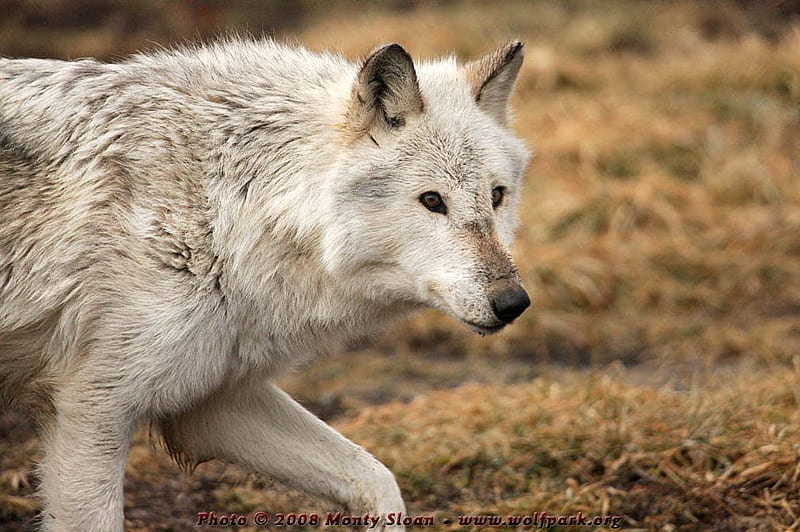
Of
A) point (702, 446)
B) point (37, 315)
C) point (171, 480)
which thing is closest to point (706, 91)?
point (702, 446)

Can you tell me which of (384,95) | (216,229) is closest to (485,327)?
(384,95)

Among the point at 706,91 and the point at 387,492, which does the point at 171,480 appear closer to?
the point at 387,492

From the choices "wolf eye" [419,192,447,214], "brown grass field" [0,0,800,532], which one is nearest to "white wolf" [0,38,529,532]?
"wolf eye" [419,192,447,214]

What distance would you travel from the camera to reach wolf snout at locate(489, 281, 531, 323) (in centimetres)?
354

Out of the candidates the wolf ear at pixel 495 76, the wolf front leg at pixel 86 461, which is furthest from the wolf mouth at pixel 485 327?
the wolf front leg at pixel 86 461

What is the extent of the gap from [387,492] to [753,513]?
163 centimetres

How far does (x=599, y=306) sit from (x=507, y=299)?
505cm

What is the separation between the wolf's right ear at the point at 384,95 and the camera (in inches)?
146

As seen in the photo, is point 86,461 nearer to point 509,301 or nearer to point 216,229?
point 216,229

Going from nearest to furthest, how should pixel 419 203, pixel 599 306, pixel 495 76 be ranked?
1. pixel 419 203
2. pixel 495 76
3. pixel 599 306

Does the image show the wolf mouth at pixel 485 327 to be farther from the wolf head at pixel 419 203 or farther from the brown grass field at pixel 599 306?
the brown grass field at pixel 599 306

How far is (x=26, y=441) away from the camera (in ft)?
19.9

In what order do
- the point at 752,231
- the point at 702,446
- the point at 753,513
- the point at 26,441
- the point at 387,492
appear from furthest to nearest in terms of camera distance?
the point at 752,231 → the point at 26,441 → the point at 702,446 → the point at 753,513 → the point at 387,492

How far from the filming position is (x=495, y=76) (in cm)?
405
